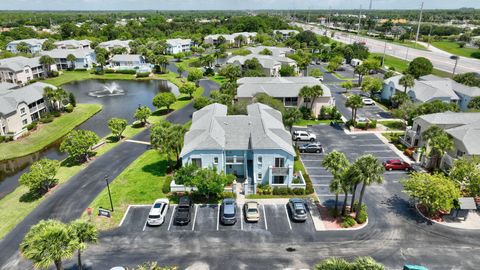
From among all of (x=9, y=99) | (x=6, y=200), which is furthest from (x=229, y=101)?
(x=9, y=99)

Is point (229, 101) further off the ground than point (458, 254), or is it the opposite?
point (229, 101)

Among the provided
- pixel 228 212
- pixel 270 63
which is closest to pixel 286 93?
pixel 270 63

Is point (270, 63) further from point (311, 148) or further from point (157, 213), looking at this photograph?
point (157, 213)

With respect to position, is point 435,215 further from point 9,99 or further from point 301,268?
point 9,99

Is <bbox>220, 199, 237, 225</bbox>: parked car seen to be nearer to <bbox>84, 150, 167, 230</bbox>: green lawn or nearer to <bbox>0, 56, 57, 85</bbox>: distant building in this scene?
<bbox>84, 150, 167, 230</bbox>: green lawn

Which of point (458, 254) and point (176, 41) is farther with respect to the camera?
point (176, 41)

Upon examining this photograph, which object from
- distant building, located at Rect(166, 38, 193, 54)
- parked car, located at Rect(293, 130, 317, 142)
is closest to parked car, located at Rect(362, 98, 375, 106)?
parked car, located at Rect(293, 130, 317, 142)

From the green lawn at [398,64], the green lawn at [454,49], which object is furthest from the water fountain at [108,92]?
the green lawn at [454,49]

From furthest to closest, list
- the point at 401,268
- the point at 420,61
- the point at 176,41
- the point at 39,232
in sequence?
the point at 176,41 → the point at 420,61 → the point at 401,268 → the point at 39,232
